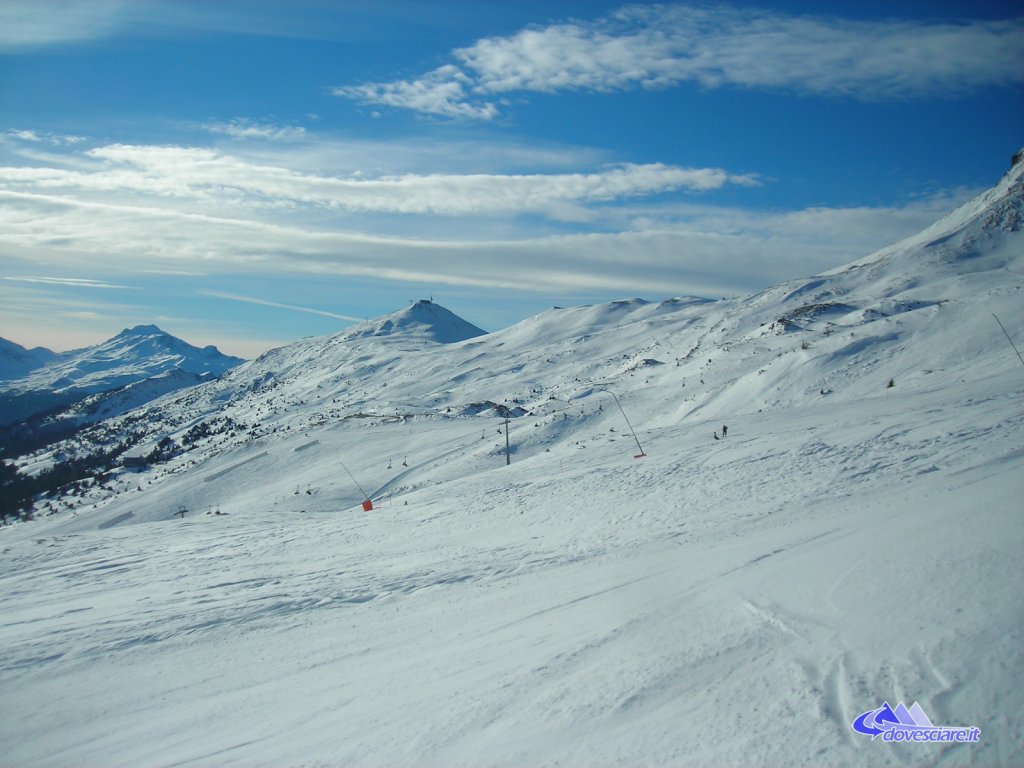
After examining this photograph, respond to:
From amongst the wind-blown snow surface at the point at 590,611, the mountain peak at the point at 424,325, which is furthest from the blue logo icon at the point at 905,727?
the mountain peak at the point at 424,325

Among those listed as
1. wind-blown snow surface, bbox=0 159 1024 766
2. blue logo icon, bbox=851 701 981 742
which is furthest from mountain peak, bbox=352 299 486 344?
blue logo icon, bbox=851 701 981 742

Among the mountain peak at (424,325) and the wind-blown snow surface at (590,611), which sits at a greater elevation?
the mountain peak at (424,325)

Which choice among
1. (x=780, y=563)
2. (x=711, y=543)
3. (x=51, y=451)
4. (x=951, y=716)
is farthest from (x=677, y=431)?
(x=51, y=451)

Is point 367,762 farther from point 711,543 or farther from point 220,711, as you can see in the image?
point 711,543

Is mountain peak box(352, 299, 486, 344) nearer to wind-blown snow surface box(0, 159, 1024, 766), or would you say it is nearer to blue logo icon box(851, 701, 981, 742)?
wind-blown snow surface box(0, 159, 1024, 766)

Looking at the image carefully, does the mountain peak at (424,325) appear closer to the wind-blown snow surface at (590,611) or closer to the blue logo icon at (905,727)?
the wind-blown snow surface at (590,611)

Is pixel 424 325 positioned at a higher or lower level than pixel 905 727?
higher

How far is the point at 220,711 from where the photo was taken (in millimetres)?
8062

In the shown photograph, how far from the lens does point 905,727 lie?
18.6 feet

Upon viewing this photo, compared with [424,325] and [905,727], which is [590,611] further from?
[424,325]

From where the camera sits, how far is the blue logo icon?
5461 millimetres

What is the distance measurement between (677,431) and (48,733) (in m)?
22.9

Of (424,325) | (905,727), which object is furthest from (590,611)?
(424,325)

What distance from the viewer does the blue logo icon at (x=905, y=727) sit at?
5461 mm
